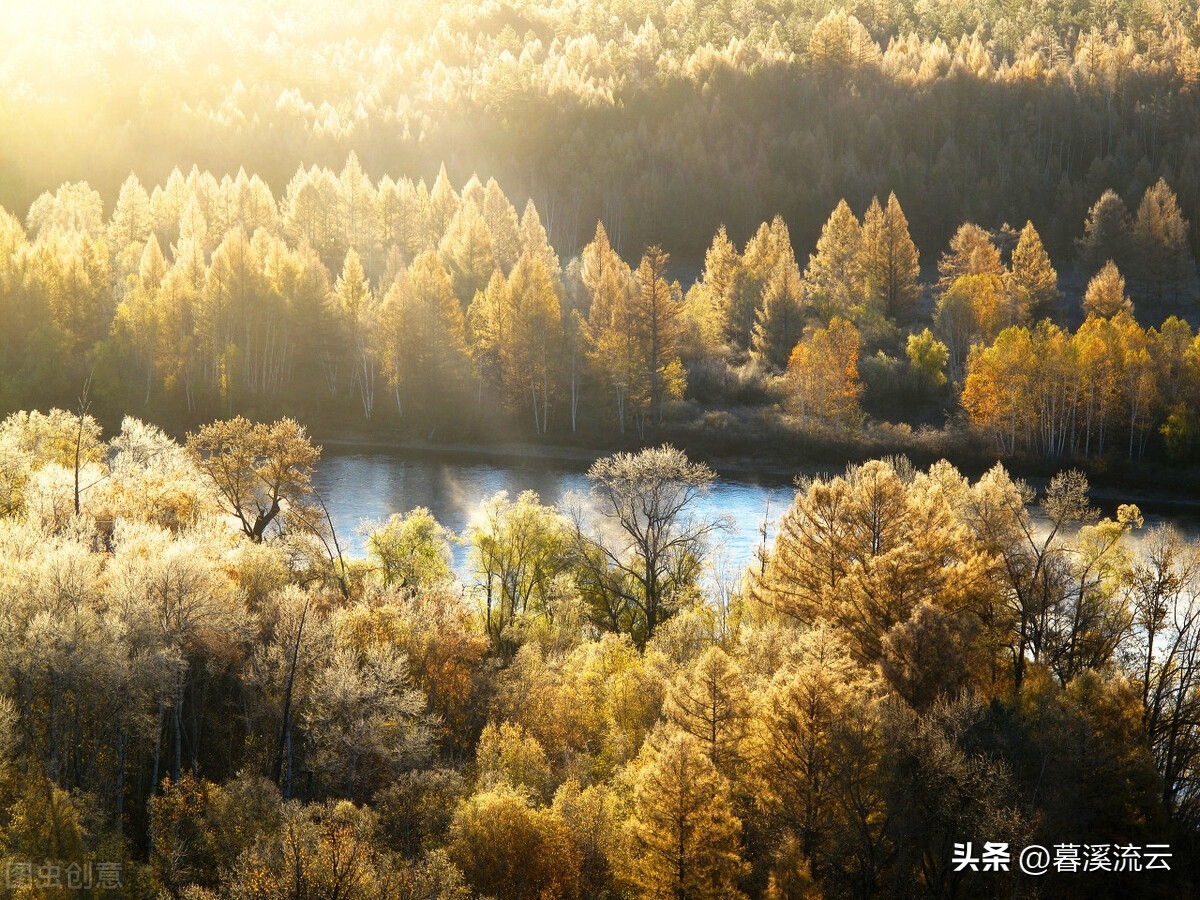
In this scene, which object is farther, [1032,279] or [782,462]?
[1032,279]

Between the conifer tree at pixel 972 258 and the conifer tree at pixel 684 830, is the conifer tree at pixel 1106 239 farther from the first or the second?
the conifer tree at pixel 684 830

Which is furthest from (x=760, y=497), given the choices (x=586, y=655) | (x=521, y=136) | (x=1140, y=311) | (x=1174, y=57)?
(x=1174, y=57)

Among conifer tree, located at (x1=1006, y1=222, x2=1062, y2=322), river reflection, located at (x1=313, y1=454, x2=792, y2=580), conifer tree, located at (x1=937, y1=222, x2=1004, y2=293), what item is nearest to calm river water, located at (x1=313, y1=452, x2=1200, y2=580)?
river reflection, located at (x1=313, y1=454, x2=792, y2=580)

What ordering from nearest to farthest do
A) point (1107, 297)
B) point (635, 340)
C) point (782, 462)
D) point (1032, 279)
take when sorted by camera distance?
point (782, 462)
point (635, 340)
point (1107, 297)
point (1032, 279)

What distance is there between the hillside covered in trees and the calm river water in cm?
1463

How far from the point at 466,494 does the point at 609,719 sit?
33.6 m

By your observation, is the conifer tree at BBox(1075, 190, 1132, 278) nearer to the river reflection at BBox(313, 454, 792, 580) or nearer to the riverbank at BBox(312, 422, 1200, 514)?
the riverbank at BBox(312, 422, 1200, 514)

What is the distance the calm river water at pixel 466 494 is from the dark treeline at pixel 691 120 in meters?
58.9

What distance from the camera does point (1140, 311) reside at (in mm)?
101938

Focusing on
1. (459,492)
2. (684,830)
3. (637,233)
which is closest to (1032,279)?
(637,233)

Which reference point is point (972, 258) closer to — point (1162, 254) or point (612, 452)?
point (1162, 254)

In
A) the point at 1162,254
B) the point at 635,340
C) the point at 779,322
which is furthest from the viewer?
the point at 1162,254

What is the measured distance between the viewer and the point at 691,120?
484 ft

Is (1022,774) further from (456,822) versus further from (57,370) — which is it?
(57,370)
